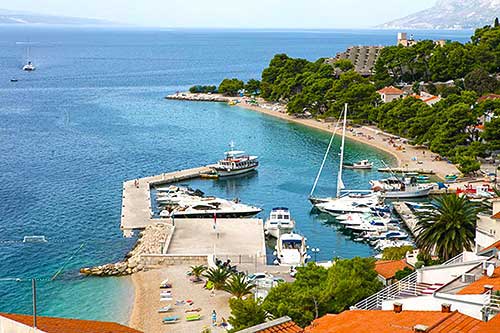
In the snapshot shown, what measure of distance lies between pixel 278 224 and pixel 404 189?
40.6 ft

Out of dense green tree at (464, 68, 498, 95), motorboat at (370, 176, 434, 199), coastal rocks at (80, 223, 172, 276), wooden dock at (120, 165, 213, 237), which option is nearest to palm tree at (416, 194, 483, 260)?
coastal rocks at (80, 223, 172, 276)

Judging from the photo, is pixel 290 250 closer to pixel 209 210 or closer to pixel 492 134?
pixel 209 210

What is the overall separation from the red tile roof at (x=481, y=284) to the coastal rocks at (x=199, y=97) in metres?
85.9

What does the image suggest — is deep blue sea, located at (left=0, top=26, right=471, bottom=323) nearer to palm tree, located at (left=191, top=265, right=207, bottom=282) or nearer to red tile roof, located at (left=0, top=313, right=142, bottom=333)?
palm tree, located at (left=191, top=265, right=207, bottom=282)

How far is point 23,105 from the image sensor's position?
10150cm

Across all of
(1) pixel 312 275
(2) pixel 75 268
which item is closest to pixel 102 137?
(2) pixel 75 268

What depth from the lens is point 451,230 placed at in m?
27.8

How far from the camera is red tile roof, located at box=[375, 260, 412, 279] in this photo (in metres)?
26.3

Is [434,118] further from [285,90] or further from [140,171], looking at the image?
[285,90]

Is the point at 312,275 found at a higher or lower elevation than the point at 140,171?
higher

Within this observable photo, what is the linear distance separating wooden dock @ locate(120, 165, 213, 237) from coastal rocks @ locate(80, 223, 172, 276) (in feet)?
4.92

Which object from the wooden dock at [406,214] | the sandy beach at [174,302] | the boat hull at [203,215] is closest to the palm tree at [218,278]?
the sandy beach at [174,302]

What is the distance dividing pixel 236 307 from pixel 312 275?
3826 mm

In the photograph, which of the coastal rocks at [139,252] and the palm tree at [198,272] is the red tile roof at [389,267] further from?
the coastal rocks at [139,252]
